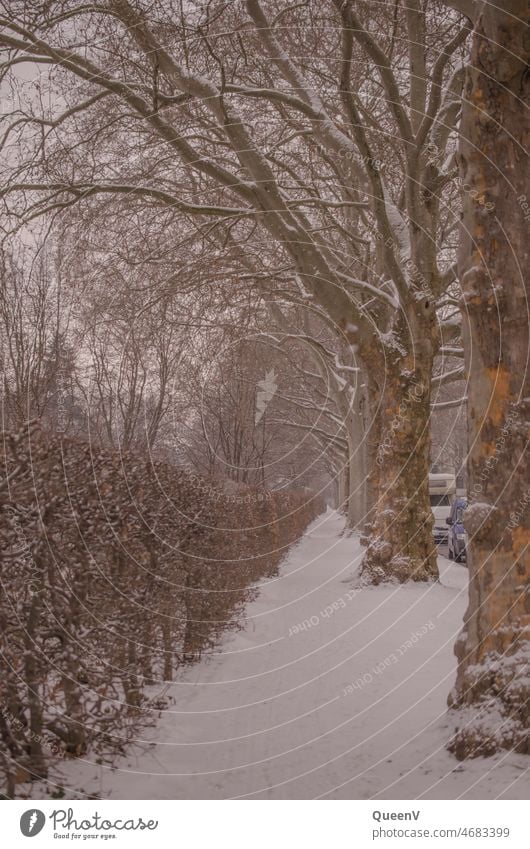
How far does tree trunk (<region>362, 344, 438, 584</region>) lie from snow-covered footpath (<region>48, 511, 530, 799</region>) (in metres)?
1.25

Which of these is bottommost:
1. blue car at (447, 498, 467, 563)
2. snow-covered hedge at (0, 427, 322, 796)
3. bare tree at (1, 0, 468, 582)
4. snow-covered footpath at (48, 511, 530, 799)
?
blue car at (447, 498, 467, 563)

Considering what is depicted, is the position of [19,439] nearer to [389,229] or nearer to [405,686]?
[405,686]

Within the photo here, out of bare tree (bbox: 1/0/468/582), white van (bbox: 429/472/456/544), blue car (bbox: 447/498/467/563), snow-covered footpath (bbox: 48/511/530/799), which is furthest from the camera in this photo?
white van (bbox: 429/472/456/544)

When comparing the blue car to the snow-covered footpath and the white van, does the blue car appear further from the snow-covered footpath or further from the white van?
the snow-covered footpath

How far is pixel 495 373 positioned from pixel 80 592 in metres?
2.68

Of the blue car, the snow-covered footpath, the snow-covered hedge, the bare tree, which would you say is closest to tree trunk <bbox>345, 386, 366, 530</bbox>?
the blue car

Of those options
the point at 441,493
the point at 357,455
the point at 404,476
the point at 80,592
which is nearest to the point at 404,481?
the point at 404,476

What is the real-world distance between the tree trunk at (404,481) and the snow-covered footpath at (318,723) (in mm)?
1247

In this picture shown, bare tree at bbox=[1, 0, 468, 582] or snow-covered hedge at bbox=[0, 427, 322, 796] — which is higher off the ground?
bare tree at bbox=[1, 0, 468, 582]

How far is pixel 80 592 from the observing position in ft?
12.5

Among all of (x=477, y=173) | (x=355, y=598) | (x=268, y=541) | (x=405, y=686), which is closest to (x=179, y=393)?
(x=268, y=541)

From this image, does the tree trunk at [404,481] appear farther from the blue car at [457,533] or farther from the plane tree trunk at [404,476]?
the blue car at [457,533]

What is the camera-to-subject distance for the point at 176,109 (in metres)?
8.00

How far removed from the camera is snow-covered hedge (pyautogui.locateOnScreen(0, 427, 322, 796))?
318 centimetres
